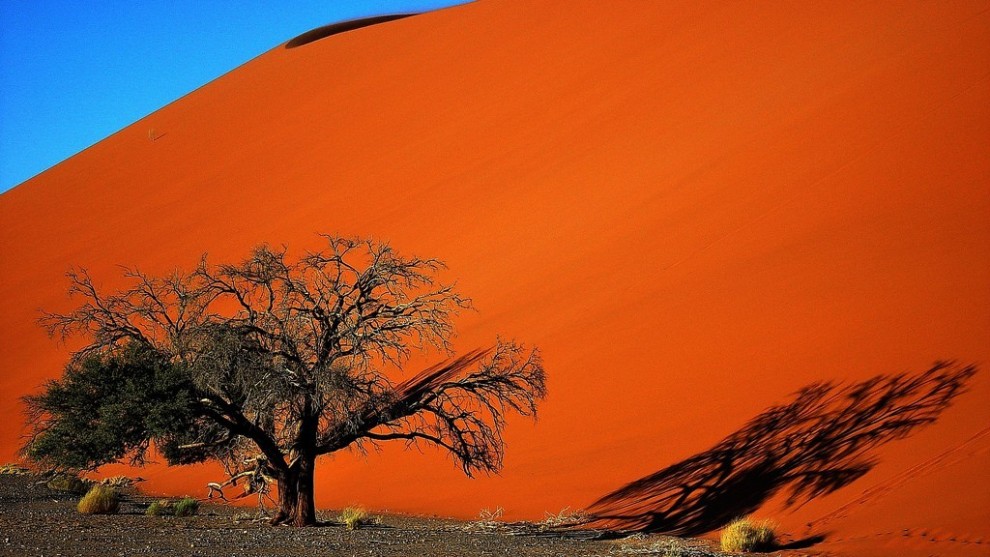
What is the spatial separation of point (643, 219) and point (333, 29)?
37801mm

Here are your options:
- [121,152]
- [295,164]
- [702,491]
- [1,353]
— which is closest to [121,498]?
[702,491]

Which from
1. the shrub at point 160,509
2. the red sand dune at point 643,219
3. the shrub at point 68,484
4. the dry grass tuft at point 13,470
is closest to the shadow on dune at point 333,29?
the red sand dune at point 643,219

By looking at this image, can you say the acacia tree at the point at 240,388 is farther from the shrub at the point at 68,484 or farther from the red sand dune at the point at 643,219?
the shrub at the point at 68,484

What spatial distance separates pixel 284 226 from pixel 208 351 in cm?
1875

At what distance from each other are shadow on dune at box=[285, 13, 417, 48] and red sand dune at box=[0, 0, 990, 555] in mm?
12803

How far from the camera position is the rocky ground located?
10109 millimetres

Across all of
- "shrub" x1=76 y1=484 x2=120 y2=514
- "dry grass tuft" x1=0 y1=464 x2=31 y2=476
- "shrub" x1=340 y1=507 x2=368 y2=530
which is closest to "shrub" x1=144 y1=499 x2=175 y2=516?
"shrub" x1=76 y1=484 x2=120 y2=514

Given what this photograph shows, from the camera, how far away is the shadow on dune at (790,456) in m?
13.0

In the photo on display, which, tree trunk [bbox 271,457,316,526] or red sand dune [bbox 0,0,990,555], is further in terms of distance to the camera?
red sand dune [bbox 0,0,990,555]

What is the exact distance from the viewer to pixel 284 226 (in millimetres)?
30922

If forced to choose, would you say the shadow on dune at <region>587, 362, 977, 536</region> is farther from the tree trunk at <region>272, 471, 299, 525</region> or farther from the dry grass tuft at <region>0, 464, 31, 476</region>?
the dry grass tuft at <region>0, 464, 31, 476</region>

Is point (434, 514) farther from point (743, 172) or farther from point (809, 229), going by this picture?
point (743, 172)

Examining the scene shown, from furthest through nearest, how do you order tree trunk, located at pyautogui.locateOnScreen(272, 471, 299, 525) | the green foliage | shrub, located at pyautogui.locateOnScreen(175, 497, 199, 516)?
shrub, located at pyautogui.locateOnScreen(175, 497, 199, 516) < tree trunk, located at pyautogui.locateOnScreen(272, 471, 299, 525) < the green foliage

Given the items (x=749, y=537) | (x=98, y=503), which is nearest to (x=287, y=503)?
(x=98, y=503)
